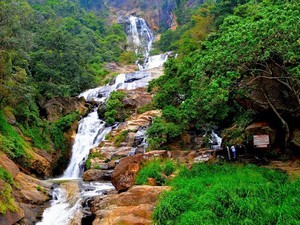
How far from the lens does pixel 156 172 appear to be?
471 inches

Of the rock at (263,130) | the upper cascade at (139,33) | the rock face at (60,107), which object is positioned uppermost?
the upper cascade at (139,33)

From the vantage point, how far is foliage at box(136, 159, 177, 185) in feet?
38.6

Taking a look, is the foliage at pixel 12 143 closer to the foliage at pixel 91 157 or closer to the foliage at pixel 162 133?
the foliage at pixel 91 157

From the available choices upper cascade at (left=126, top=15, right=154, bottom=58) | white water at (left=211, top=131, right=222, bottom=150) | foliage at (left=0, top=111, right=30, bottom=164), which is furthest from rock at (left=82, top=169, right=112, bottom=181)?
upper cascade at (left=126, top=15, right=154, bottom=58)

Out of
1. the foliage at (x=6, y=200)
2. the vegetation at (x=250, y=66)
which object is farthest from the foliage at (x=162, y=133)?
the foliage at (x=6, y=200)

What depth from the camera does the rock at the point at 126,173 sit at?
12309 millimetres

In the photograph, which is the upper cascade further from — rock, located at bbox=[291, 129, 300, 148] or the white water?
rock, located at bbox=[291, 129, 300, 148]

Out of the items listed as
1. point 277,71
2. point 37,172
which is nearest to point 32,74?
point 37,172

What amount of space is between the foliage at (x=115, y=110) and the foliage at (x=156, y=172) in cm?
1464

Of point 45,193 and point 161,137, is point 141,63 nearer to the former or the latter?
point 161,137

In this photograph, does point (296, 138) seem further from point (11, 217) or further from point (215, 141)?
point (11, 217)

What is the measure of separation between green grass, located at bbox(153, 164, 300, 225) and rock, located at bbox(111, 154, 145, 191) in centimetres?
225

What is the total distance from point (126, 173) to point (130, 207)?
2622mm

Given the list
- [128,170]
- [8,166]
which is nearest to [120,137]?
[8,166]
